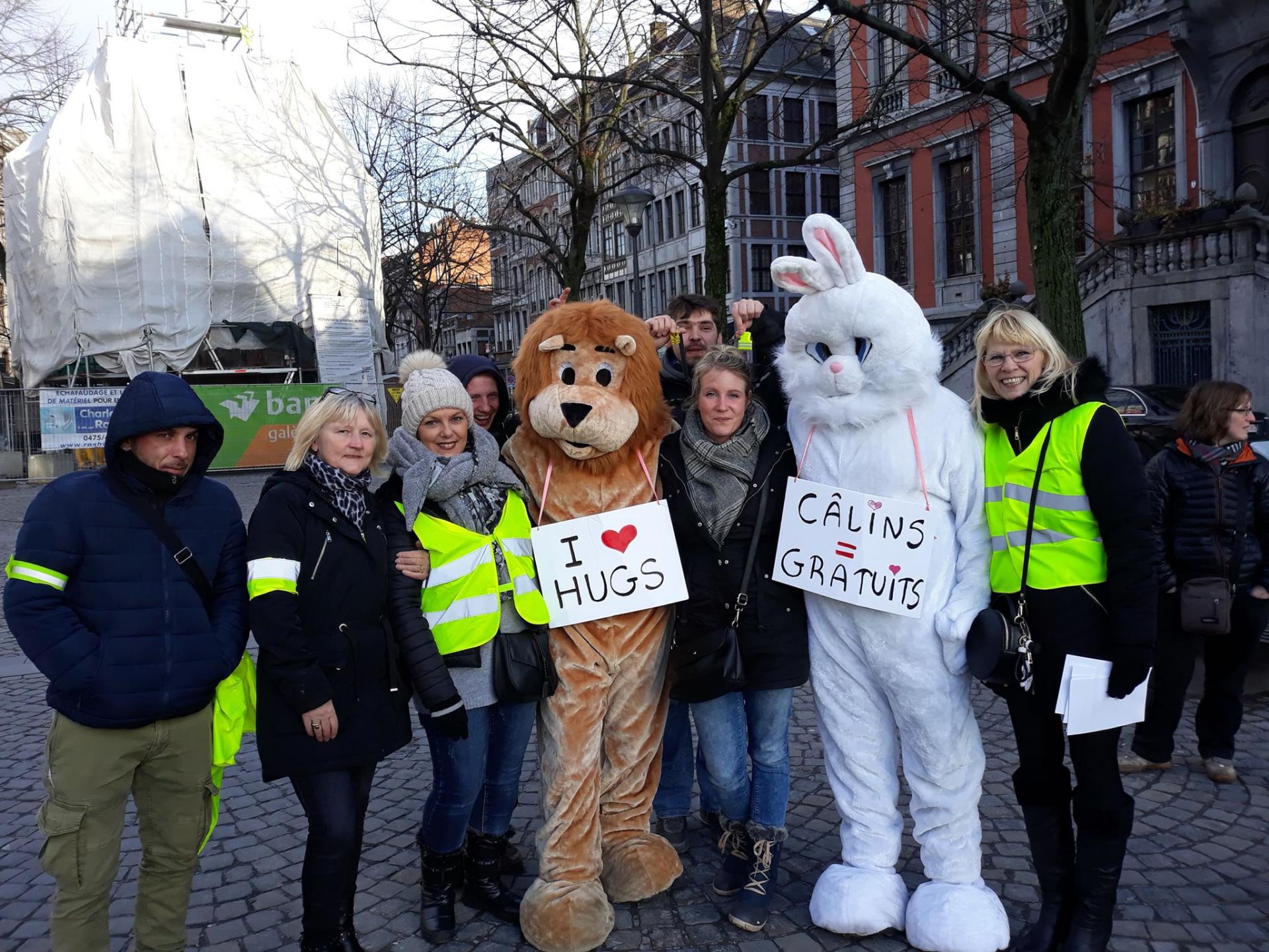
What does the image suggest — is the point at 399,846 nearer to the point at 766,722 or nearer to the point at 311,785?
the point at 311,785

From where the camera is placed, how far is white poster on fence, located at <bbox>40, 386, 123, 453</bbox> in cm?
1822

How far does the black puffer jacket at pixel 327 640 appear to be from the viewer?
2.90 metres

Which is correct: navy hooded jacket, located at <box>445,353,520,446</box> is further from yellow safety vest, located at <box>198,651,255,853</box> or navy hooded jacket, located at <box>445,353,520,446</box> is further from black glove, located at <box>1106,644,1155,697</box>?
black glove, located at <box>1106,644,1155,697</box>

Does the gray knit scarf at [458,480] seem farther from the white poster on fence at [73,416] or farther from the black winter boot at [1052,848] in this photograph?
the white poster on fence at [73,416]

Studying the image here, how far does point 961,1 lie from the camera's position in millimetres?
10531

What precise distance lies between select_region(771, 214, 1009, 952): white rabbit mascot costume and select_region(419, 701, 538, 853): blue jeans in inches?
44.2

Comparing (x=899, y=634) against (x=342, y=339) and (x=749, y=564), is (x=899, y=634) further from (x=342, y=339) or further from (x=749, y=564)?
(x=342, y=339)

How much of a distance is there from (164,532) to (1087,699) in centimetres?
278

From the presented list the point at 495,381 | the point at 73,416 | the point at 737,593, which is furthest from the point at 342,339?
the point at 737,593

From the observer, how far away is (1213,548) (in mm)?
4484

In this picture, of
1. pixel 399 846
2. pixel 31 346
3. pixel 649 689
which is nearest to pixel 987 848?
pixel 649 689

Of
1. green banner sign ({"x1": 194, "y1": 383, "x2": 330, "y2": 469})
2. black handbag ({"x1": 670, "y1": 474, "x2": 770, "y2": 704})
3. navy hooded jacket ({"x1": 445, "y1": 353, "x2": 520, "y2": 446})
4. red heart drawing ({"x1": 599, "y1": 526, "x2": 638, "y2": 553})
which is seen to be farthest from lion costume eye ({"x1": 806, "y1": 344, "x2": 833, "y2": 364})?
green banner sign ({"x1": 194, "y1": 383, "x2": 330, "y2": 469})

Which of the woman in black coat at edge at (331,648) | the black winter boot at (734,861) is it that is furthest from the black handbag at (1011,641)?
the woman in black coat at edge at (331,648)

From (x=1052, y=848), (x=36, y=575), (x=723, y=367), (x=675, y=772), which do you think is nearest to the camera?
(x=36, y=575)
